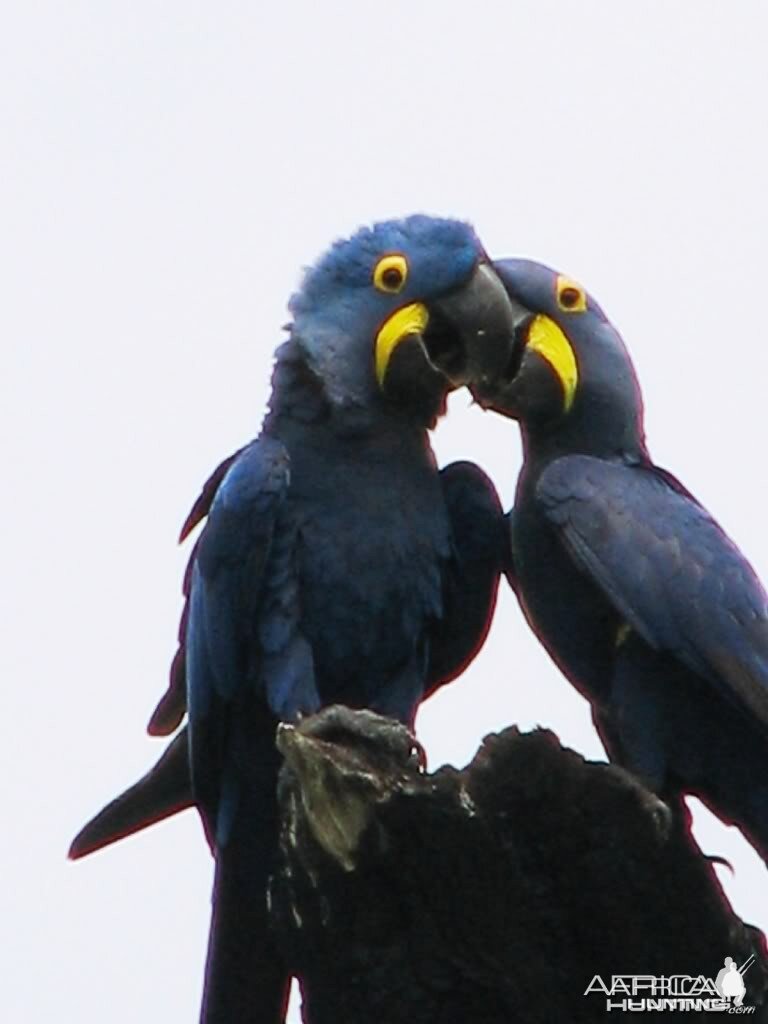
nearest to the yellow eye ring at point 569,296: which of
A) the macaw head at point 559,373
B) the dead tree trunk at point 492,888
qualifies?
the macaw head at point 559,373

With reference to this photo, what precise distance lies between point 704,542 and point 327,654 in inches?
38.7

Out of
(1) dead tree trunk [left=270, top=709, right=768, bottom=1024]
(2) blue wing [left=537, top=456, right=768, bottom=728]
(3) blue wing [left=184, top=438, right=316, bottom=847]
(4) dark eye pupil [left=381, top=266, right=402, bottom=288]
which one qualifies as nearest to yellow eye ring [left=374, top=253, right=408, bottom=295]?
(4) dark eye pupil [left=381, top=266, right=402, bottom=288]

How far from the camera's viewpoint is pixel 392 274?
17.7 ft

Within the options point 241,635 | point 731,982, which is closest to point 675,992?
point 731,982

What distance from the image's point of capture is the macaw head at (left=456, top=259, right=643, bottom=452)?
17.4 ft

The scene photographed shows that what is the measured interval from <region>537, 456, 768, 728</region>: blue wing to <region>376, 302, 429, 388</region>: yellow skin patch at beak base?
→ 517 millimetres

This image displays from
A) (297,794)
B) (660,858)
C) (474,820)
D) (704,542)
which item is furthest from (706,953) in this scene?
(704,542)

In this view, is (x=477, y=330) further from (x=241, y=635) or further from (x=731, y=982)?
(x=731, y=982)

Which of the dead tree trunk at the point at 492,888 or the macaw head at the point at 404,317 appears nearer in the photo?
the dead tree trunk at the point at 492,888

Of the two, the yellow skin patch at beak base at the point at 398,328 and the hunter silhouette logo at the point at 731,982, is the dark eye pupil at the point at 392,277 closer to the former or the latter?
the yellow skin patch at beak base at the point at 398,328

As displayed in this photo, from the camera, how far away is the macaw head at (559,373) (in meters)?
5.30

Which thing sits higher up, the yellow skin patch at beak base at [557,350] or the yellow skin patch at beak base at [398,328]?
the yellow skin patch at beak base at [398,328]

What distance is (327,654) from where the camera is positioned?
5305mm

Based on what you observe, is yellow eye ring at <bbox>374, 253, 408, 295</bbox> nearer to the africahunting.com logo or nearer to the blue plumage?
the blue plumage
